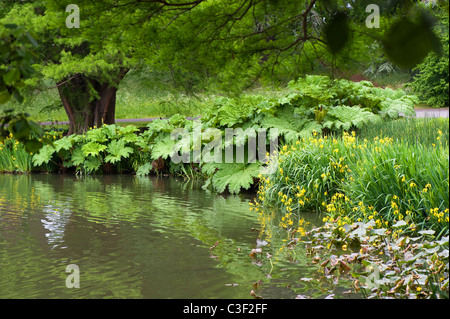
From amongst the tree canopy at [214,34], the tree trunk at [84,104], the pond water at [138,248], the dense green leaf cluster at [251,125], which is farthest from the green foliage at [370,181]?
the tree trunk at [84,104]

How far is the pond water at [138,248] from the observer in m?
4.04

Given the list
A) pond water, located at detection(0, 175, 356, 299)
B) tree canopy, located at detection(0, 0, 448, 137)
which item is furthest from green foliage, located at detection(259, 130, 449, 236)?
tree canopy, located at detection(0, 0, 448, 137)

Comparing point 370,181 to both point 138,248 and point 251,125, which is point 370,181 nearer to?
point 138,248

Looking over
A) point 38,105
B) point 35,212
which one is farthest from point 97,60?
point 38,105

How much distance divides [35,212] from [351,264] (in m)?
4.78

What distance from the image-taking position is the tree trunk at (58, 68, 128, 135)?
15.3 meters

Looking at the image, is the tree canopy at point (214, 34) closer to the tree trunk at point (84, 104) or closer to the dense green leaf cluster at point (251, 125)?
the dense green leaf cluster at point (251, 125)

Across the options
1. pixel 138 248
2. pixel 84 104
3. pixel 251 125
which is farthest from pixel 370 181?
pixel 84 104

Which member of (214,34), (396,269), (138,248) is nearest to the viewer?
(396,269)

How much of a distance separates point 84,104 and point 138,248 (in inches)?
433

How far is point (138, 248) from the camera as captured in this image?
5305 mm

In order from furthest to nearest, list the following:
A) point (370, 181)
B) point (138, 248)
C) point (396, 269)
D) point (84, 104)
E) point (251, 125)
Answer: point (84, 104)
point (251, 125)
point (370, 181)
point (138, 248)
point (396, 269)

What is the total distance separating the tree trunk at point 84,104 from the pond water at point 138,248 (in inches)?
261

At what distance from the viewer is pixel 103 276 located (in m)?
4.38
